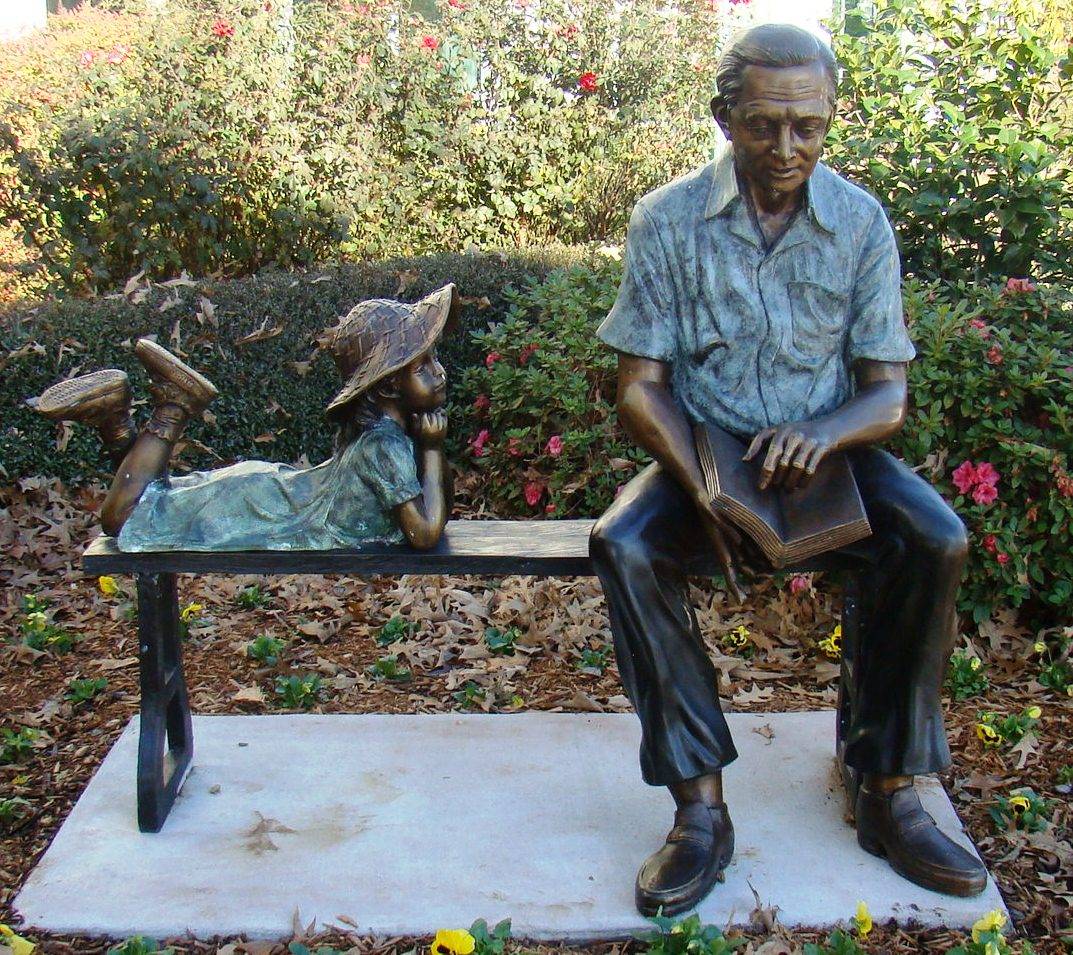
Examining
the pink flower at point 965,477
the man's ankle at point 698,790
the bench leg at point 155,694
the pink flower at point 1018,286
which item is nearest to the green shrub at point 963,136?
the pink flower at point 1018,286

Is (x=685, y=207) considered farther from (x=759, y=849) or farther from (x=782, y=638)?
(x=782, y=638)

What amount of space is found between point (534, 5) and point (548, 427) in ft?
16.4

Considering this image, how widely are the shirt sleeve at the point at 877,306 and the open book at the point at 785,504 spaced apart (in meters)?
0.30

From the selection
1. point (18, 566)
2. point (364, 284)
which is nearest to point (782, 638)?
point (364, 284)

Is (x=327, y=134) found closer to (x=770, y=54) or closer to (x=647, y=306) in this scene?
(x=647, y=306)

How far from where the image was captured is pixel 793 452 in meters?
2.90

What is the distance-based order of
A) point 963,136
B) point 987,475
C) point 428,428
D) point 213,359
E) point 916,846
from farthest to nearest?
point 213,359 < point 963,136 < point 987,475 < point 428,428 < point 916,846

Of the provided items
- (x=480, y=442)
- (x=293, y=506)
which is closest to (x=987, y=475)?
(x=480, y=442)

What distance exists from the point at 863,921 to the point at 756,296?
1512 millimetres

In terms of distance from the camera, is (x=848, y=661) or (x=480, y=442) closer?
(x=848, y=661)

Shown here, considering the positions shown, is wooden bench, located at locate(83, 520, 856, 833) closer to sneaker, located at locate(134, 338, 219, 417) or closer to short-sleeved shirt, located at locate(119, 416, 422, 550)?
short-sleeved shirt, located at locate(119, 416, 422, 550)

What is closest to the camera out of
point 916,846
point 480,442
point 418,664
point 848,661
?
point 916,846

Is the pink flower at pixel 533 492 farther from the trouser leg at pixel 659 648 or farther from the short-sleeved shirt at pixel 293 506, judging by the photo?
the trouser leg at pixel 659 648

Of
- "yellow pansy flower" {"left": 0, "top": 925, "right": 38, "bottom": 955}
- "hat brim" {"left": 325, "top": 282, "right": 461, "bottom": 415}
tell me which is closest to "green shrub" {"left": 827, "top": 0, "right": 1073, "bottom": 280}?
"hat brim" {"left": 325, "top": 282, "right": 461, "bottom": 415}
